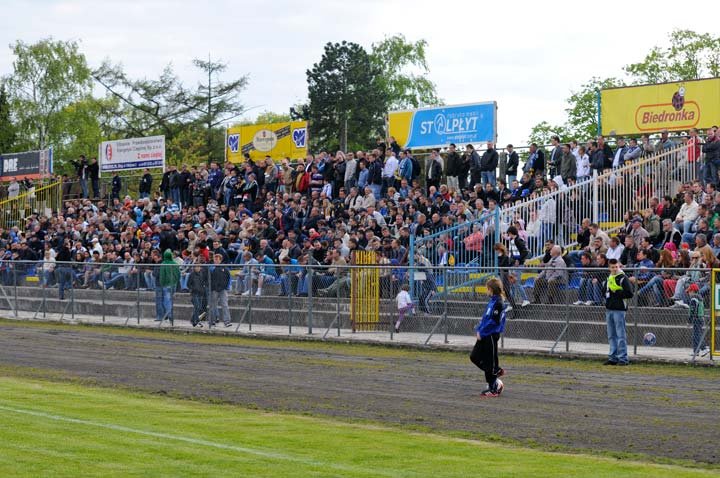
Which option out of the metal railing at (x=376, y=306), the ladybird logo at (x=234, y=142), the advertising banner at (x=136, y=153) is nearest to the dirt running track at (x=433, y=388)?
the metal railing at (x=376, y=306)

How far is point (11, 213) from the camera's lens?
53.3m

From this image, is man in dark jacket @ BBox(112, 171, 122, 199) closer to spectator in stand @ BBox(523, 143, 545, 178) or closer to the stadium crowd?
the stadium crowd

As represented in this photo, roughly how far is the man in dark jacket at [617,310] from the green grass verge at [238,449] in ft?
26.5

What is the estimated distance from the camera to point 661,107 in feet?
110

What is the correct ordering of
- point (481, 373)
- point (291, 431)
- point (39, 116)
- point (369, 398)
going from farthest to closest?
point (39, 116)
point (481, 373)
point (369, 398)
point (291, 431)

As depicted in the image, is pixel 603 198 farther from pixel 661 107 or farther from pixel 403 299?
pixel 403 299

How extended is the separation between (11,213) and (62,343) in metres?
28.6

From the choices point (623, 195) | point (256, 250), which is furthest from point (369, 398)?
point (256, 250)

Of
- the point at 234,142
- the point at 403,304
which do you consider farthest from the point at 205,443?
the point at 234,142

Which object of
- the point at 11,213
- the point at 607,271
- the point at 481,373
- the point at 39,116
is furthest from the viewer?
the point at 39,116

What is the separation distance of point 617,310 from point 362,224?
39.4 ft

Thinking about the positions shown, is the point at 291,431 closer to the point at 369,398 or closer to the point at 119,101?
the point at 369,398

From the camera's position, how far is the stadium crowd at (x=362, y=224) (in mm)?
23734

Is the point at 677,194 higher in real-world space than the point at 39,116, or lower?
lower
